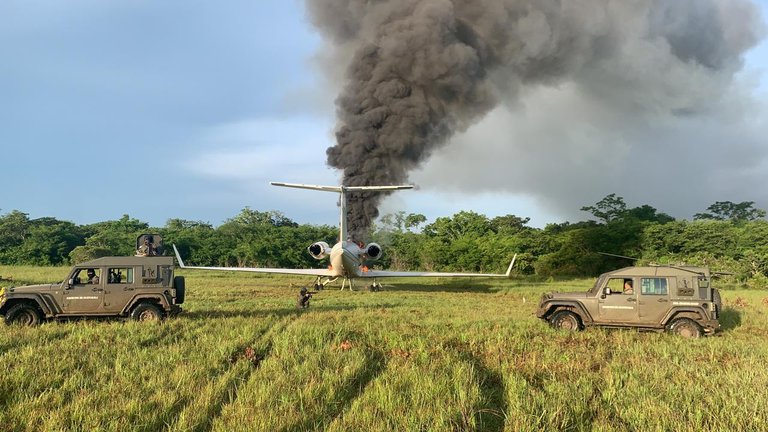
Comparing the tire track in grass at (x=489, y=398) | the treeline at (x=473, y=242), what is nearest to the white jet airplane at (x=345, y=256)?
the treeline at (x=473, y=242)

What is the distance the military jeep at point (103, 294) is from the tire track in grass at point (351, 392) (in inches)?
242

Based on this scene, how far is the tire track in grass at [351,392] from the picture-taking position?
15.5 feet

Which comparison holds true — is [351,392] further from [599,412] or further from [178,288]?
[178,288]

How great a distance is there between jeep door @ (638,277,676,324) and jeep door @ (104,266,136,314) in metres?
11.4

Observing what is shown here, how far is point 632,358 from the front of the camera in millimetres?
7891

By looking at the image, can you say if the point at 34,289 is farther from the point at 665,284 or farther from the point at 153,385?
the point at 665,284

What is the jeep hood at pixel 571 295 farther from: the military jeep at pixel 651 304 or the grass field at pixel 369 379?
the grass field at pixel 369 379

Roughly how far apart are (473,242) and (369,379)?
5390 centimetres

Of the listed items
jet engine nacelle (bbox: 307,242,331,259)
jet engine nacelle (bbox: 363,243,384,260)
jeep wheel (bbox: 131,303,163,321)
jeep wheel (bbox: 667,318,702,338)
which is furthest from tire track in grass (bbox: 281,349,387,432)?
jet engine nacelle (bbox: 363,243,384,260)

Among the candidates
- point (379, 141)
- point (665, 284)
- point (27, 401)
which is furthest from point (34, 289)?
point (379, 141)

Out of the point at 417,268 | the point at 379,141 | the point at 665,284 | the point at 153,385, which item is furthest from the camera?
the point at 417,268

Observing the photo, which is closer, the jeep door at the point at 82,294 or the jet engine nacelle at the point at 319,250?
the jeep door at the point at 82,294

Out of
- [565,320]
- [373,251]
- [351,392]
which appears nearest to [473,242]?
[373,251]

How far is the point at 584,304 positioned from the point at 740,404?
6033 millimetres
